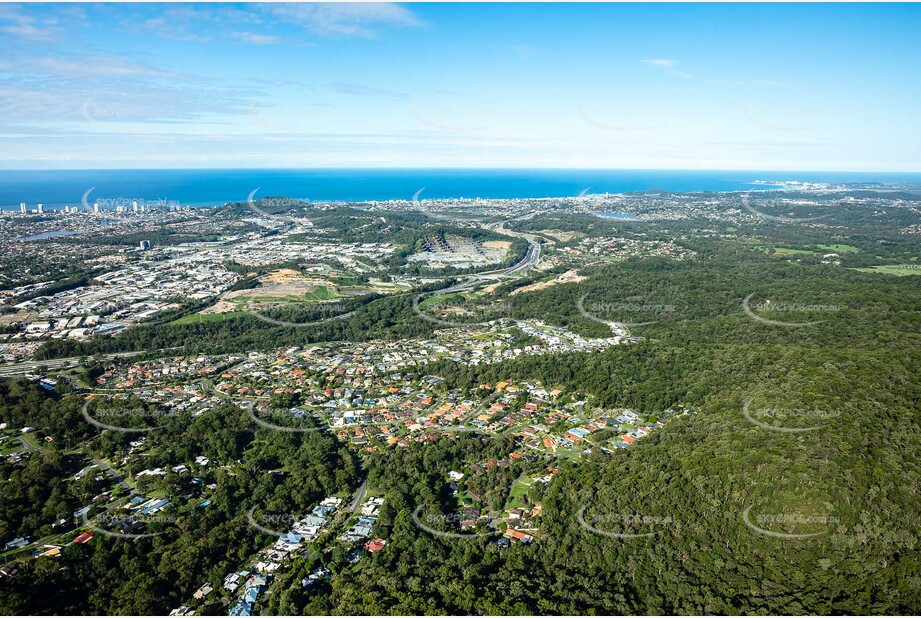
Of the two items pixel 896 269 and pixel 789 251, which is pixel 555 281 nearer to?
pixel 789 251

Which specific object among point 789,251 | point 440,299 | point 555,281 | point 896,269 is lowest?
point 440,299

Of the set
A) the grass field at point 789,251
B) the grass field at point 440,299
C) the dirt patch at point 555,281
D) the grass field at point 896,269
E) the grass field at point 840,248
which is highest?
the grass field at point 840,248

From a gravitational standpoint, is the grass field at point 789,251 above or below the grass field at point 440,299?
above

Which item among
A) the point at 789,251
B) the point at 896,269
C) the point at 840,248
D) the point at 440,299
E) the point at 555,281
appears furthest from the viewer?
the point at 840,248

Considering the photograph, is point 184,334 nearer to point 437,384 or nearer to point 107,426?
point 107,426

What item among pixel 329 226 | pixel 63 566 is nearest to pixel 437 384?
pixel 63 566

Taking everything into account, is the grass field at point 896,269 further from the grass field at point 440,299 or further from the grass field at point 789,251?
the grass field at point 440,299

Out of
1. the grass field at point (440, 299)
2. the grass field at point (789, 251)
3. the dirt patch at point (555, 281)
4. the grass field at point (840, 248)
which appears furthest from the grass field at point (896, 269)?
the grass field at point (440, 299)

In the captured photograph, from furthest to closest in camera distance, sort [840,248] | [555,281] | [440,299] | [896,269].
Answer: [840,248] → [896,269] → [555,281] → [440,299]

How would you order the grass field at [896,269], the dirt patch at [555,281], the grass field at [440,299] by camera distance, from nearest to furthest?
the grass field at [440,299]
the dirt patch at [555,281]
the grass field at [896,269]

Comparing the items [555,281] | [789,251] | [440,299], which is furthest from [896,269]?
[440,299]

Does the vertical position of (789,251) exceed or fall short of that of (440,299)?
it exceeds it
